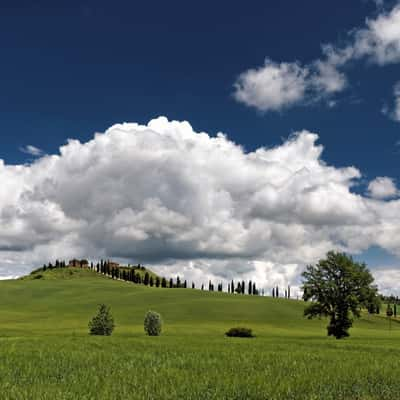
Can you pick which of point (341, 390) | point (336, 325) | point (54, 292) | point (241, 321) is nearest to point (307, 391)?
point (341, 390)

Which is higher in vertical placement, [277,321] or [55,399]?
[55,399]

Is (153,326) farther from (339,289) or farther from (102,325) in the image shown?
(339,289)

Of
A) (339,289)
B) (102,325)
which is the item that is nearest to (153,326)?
(102,325)

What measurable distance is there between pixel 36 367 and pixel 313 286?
55.6m

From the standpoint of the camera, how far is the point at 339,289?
69.8 meters

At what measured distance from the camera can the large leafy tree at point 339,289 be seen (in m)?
69.0

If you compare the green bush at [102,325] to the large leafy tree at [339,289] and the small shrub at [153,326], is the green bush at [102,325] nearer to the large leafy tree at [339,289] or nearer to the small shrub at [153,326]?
the small shrub at [153,326]

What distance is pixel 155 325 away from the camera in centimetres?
6681

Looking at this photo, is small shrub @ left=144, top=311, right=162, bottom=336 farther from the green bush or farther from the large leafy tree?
the large leafy tree

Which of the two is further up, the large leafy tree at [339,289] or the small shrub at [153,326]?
the large leafy tree at [339,289]

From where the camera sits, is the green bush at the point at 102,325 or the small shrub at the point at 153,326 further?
the small shrub at the point at 153,326

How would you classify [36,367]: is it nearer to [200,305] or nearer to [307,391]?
[307,391]

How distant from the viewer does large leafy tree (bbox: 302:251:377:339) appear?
69000mm

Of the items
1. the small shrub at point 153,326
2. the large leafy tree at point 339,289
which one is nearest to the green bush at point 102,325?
the small shrub at point 153,326
